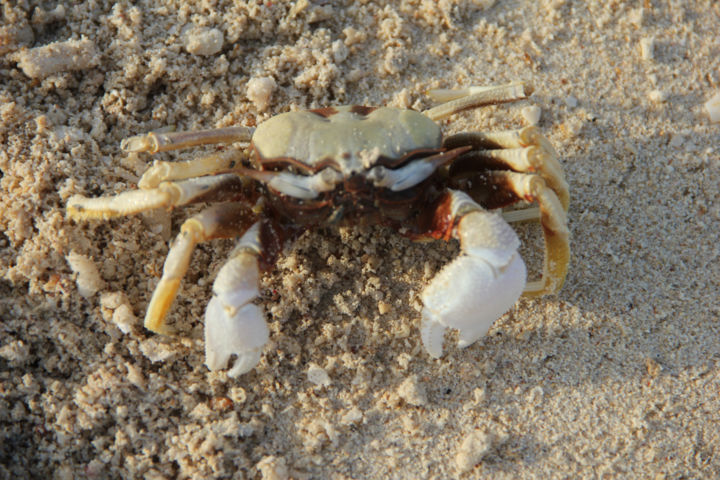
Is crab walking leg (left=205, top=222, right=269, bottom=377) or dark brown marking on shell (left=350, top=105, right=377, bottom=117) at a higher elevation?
dark brown marking on shell (left=350, top=105, right=377, bottom=117)

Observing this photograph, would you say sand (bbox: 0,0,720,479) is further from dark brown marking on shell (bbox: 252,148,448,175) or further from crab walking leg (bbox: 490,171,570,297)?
dark brown marking on shell (bbox: 252,148,448,175)

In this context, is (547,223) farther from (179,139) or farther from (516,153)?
(179,139)

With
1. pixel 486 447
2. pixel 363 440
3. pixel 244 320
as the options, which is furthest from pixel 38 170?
pixel 486 447

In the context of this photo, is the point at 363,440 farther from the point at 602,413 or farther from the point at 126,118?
the point at 126,118

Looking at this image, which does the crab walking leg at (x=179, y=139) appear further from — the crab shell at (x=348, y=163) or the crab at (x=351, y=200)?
the crab shell at (x=348, y=163)

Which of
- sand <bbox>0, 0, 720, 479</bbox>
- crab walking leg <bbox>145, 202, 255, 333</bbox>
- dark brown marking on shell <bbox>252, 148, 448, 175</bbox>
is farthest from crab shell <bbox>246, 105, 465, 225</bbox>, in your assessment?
sand <bbox>0, 0, 720, 479</bbox>

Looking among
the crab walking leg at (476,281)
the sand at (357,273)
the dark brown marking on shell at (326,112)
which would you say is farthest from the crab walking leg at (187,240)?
the crab walking leg at (476,281)
